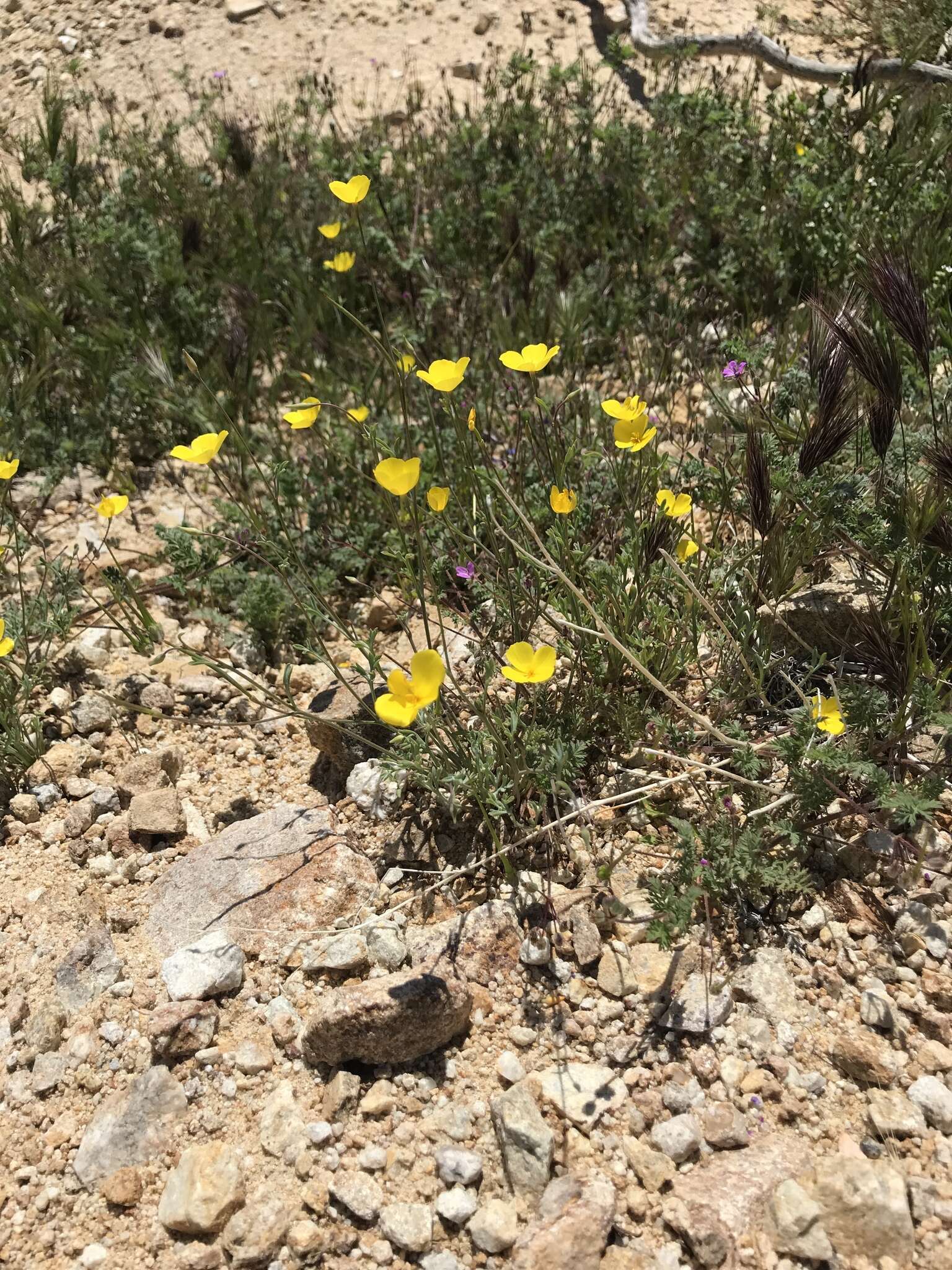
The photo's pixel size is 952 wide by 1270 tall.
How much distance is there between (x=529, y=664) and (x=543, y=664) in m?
0.03

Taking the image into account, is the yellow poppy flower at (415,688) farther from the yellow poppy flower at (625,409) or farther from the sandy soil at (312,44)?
the sandy soil at (312,44)

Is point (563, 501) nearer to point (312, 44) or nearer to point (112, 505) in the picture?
point (112, 505)

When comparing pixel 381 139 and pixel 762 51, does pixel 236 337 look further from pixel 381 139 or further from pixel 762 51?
pixel 762 51

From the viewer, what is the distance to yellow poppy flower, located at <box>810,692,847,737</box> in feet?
7.03

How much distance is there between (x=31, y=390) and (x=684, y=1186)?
3788 mm

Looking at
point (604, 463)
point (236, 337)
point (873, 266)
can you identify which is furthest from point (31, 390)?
point (873, 266)

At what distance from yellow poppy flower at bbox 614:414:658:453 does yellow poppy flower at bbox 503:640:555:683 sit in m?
0.64

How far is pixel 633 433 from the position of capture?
2535 millimetres

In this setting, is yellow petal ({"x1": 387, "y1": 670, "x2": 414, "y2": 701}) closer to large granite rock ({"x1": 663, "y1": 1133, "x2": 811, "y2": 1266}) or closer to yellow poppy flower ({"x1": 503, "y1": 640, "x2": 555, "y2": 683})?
yellow poppy flower ({"x1": 503, "y1": 640, "x2": 555, "y2": 683})

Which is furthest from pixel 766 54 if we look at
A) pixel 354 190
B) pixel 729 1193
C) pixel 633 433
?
pixel 729 1193

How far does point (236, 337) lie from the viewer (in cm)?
400

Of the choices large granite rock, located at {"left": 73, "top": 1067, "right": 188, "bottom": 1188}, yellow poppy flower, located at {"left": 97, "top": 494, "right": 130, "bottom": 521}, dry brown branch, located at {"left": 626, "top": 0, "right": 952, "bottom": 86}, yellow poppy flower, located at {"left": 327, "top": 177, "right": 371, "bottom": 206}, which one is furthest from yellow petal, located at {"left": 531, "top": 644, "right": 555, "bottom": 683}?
dry brown branch, located at {"left": 626, "top": 0, "right": 952, "bottom": 86}

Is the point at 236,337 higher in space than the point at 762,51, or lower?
lower

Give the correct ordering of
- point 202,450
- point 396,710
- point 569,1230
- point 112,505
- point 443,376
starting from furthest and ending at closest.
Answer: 1. point 112,505
2. point 202,450
3. point 443,376
4. point 396,710
5. point 569,1230
